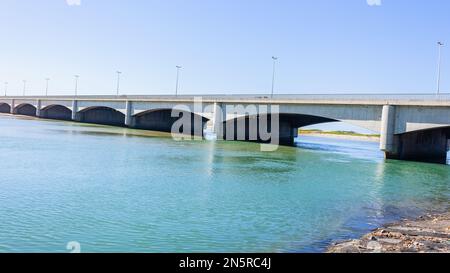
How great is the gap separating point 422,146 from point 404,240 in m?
37.6

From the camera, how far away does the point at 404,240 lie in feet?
40.3

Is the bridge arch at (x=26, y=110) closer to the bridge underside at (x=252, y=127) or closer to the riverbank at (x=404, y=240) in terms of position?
the bridge underside at (x=252, y=127)

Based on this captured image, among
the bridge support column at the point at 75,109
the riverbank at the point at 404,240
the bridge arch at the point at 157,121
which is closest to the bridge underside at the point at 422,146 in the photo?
the riverbank at the point at 404,240

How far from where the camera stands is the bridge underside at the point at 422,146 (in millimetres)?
42531

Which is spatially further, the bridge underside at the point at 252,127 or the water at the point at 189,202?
the bridge underside at the point at 252,127

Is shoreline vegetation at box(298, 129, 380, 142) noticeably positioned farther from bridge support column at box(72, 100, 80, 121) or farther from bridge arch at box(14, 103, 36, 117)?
bridge arch at box(14, 103, 36, 117)

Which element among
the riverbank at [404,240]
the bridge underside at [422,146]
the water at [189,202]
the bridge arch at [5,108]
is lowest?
the water at [189,202]

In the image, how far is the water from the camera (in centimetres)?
1212

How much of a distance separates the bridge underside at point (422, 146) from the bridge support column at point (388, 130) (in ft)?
1.21

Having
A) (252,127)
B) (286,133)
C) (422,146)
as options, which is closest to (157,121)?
(252,127)

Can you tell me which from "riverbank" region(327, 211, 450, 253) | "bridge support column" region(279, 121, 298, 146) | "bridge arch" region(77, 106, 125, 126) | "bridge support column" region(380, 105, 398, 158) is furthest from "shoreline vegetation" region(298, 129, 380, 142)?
"riverbank" region(327, 211, 450, 253)

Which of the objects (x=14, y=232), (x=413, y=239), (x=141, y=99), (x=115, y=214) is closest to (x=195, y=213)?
(x=115, y=214)

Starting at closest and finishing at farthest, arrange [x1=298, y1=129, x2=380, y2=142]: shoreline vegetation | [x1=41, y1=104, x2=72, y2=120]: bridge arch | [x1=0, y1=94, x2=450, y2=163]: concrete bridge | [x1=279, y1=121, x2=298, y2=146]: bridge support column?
1. [x1=0, y1=94, x2=450, y2=163]: concrete bridge
2. [x1=279, y1=121, x2=298, y2=146]: bridge support column
3. [x1=41, y1=104, x2=72, y2=120]: bridge arch
4. [x1=298, y1=129, x2=380, y2=142]: shoreline vegetation
